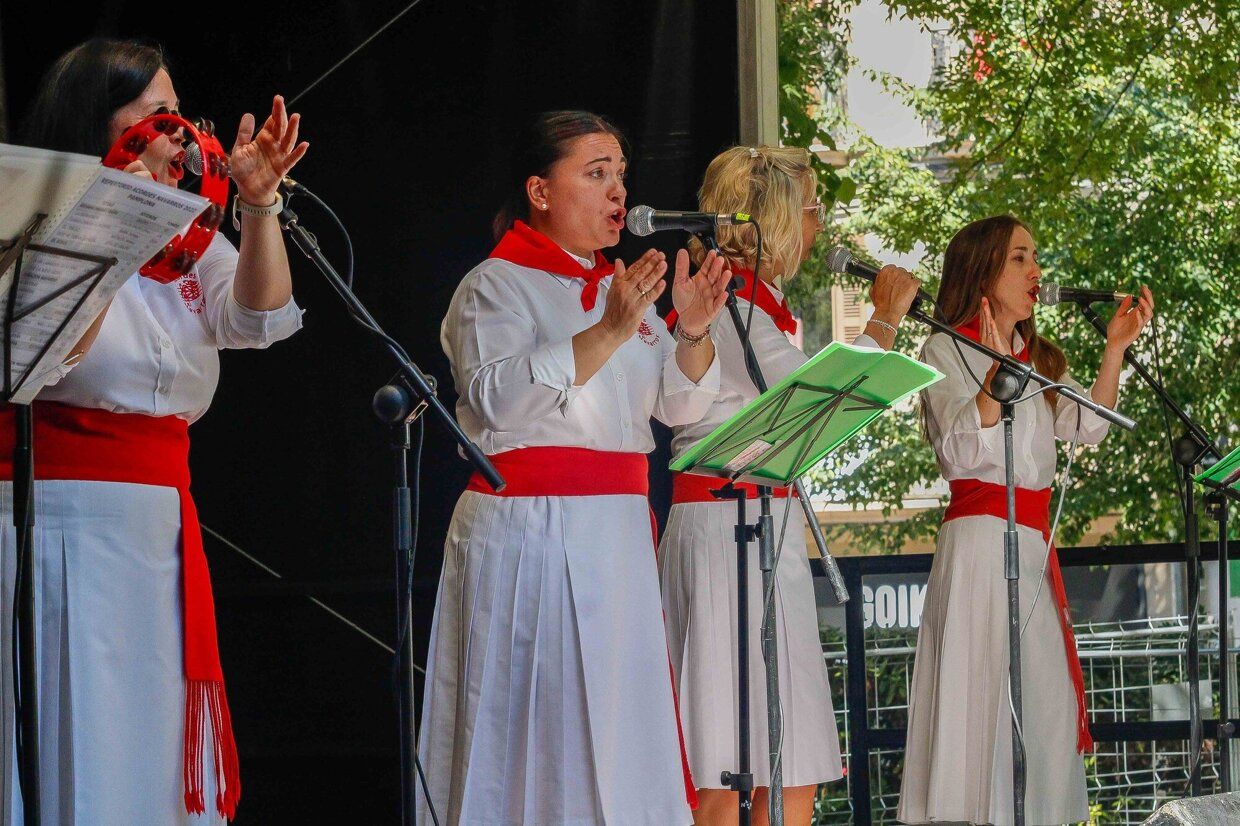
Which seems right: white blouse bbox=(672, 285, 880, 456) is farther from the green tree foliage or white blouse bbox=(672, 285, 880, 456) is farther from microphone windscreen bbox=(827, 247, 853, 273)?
the green tree foliage

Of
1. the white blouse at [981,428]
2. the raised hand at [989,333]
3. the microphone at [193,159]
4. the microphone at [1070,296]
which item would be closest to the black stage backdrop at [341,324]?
the white blouse at [981,428]

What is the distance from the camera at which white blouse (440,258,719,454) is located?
275 cm

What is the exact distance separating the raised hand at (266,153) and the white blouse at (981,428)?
223 cm

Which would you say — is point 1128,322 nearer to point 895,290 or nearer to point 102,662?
point 895,290

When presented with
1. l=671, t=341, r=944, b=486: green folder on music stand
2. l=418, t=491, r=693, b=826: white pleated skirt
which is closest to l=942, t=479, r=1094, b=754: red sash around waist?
l=671, t=341, r=944, b=486: green folder on music stand

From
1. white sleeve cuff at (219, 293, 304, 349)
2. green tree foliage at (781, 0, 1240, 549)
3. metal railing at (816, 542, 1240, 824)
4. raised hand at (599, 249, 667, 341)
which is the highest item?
green tree foliage at (781, 0, 1240, 549)

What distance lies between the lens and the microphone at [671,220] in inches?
109

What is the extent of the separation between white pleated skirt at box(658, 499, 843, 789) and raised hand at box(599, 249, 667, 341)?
1012mm

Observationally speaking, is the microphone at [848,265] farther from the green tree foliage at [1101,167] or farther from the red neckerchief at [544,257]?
the green tree foliage at [1101,167]

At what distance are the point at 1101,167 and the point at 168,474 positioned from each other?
14.8ft

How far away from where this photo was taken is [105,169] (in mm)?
1788

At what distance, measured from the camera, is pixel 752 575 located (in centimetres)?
350

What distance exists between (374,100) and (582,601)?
2.15 meters

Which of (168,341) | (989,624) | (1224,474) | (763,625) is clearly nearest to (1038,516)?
(989,624)
